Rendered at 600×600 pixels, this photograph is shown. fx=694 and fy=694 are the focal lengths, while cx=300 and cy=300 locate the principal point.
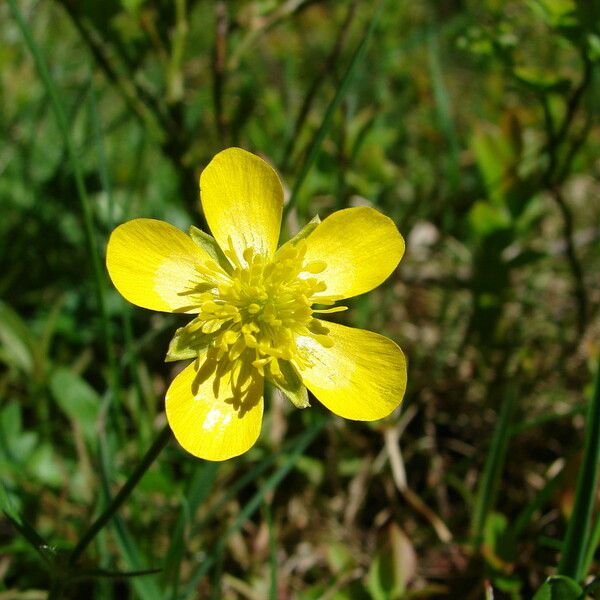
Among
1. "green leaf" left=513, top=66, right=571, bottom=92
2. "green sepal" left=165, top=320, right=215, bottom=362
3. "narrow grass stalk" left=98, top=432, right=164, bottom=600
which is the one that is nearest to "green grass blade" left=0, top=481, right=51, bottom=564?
"narrow grass stalk" left=98, top=432, right=164, bottom=600

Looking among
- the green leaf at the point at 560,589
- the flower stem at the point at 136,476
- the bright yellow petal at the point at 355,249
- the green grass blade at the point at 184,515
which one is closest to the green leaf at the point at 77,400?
the green grass blade at the point at 184,515

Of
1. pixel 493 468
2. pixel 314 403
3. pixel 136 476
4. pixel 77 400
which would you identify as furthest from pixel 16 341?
pixel 493 468

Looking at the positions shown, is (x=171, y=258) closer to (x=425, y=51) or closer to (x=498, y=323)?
(x=498, y=323)

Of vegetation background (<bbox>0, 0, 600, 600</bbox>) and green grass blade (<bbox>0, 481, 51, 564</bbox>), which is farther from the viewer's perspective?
vegetation background (<bbox>0, 0, 600, 600</bbox>)

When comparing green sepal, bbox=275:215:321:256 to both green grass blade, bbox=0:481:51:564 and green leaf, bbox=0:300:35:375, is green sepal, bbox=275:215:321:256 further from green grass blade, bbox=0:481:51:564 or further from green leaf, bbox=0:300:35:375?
green leaf, bbox=0:300:35:375

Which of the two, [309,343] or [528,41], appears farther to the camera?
[528,41]

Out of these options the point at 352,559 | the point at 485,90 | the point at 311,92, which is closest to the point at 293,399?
the point at 352,559
